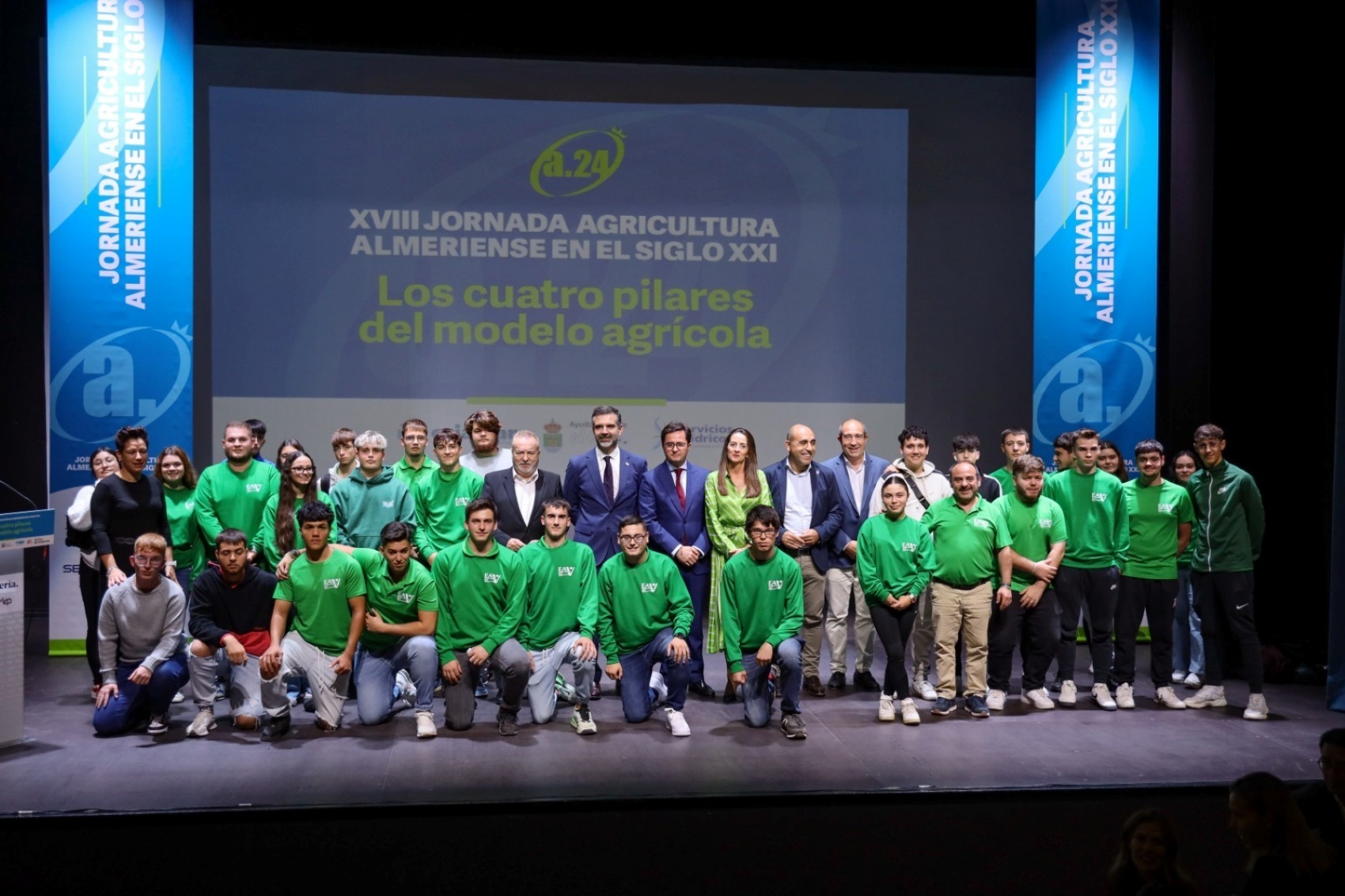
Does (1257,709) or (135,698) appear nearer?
(135,698)

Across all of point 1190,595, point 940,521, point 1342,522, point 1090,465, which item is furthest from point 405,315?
point 1342,522

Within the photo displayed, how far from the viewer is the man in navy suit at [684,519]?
5.98 metres

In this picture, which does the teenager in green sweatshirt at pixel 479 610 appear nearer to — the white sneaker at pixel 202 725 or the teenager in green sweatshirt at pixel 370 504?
the teenager in green sweatshirt at pixel 370 504

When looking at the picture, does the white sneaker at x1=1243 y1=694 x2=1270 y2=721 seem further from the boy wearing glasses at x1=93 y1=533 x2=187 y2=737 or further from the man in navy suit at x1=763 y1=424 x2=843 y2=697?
the boy wearing glasses at x1=93 y1=533 x2=187 y2=737

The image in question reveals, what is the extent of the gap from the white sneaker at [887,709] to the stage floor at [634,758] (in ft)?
0.20

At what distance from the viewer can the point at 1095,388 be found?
740 centimetres

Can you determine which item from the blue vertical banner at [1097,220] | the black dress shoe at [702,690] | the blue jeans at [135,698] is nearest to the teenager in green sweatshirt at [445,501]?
the blue jeans at [135,698]

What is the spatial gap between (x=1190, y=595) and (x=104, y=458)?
236 inches

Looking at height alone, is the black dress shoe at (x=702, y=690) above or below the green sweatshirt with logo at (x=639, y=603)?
below

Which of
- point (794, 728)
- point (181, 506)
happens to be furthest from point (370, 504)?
point (794, 728)

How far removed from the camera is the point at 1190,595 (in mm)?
6266

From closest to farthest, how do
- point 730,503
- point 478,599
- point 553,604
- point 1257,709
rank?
point 478,599, point 553,604, point 1257,709, point 730,503

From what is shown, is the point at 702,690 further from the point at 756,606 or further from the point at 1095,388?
the point at 1095,388

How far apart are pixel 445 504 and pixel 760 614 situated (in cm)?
178
